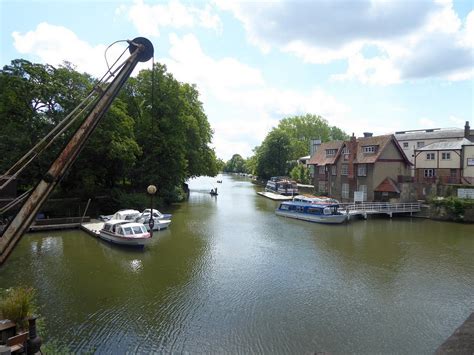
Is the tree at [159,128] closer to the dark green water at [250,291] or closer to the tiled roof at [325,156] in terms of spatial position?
the dark green water at [250,291]

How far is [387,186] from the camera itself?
45500 mm

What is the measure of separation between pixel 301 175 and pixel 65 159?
7482 cm

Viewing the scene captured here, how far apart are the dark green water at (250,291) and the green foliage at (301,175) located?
4827 centimetres

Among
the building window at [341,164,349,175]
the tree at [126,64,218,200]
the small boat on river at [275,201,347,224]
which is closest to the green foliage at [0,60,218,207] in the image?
the tree at [126,64,218,200]

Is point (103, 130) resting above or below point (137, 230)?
above

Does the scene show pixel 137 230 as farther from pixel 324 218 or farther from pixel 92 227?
pixel 324 218

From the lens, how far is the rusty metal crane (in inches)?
349

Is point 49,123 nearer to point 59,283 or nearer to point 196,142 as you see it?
point 59,283

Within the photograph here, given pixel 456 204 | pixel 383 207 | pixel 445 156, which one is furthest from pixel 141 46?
pixel 445 156

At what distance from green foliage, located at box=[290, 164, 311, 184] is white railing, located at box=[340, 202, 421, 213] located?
35.6m

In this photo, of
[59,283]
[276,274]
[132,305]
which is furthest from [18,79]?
[276,274]

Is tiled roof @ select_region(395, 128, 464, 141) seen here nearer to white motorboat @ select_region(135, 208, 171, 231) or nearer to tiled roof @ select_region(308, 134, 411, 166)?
tiled roof @ select_region(308, 134, 411, 166)

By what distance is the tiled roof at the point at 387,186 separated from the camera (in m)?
45.0

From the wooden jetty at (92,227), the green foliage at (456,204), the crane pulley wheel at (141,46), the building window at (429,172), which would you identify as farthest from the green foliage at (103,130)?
the building window at (429,172)
